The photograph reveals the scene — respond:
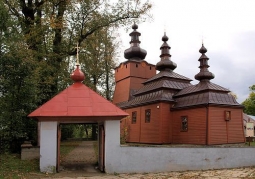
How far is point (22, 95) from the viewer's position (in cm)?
1468

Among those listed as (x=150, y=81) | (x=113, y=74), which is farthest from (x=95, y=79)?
(x=150, y=81)

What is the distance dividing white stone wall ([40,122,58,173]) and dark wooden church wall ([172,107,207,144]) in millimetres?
10530

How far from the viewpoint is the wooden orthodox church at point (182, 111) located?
19.0 m

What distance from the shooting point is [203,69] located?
2180cm

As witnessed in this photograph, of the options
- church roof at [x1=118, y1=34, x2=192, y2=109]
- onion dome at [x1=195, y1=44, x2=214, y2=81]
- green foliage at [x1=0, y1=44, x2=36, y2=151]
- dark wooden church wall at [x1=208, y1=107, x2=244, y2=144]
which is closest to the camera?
green foliage at [x1=0, y1=44, x2=36, y2=151]

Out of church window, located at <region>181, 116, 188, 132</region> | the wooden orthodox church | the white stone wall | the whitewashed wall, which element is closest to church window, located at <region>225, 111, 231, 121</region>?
the wooden orthodox church

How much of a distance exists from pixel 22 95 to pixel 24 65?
58.4 inches

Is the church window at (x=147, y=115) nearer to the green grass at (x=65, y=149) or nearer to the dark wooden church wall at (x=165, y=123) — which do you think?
the dark wooden church wall at (x=165, y=123)

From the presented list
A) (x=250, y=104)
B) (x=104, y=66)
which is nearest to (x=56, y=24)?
(x=104, y=66)

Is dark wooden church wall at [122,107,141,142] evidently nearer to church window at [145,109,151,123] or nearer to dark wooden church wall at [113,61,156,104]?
church window at [145,109,151,123]

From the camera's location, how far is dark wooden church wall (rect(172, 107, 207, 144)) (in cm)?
1890

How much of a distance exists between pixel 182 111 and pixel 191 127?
1.42 m

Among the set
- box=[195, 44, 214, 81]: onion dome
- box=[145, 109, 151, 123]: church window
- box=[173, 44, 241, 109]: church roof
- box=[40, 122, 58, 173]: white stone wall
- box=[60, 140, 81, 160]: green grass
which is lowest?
box=[60, 140, 81, 160]: green grass

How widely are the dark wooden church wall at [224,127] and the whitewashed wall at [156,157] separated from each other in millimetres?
5005
